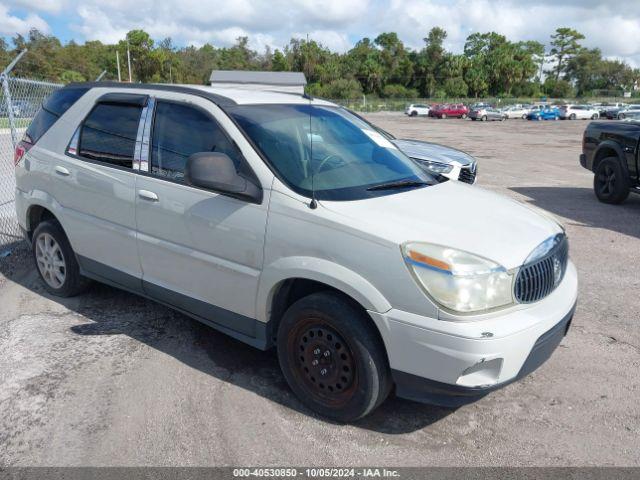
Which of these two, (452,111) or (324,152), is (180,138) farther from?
(452,111)

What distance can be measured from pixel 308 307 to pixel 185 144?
1488 mm

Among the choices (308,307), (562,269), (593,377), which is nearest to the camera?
(308,307)

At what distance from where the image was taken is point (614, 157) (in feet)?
31.7

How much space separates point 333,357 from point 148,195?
1736 mm

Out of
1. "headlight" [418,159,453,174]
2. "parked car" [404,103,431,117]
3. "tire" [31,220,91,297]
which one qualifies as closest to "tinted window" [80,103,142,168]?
"tire" [31,220,91,297]

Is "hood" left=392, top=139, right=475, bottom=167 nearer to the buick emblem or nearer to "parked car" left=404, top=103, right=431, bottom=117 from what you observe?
the buick emblem

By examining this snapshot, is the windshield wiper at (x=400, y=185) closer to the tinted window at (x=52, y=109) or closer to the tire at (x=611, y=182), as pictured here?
the tinted window at (x=52, y=109)

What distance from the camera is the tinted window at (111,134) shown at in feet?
13.5

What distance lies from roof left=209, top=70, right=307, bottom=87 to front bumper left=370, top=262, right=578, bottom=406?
6124 millimetres

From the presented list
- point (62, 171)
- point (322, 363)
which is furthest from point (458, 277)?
point (62, 171)

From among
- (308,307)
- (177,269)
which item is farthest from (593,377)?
(177,269)

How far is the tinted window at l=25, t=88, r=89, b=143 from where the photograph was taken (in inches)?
188

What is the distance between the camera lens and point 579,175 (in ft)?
46.2

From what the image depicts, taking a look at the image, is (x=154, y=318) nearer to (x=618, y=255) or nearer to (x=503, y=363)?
(x=503, y=363)
